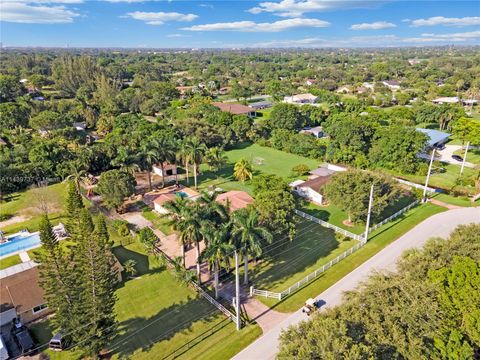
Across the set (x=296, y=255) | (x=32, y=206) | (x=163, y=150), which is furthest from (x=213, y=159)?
(x=32, y=206)

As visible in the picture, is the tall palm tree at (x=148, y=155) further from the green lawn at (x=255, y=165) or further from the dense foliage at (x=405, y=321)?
the dense foliage at (x=405, y=321)

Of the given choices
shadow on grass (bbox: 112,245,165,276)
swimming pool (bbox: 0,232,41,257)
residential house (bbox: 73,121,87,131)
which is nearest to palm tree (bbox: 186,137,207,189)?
shadow on grass (bbox: 112,245,165,276)

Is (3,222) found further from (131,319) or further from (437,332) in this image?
(437,332)

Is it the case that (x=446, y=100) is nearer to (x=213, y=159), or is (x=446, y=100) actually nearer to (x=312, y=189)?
(x=312, y=189)

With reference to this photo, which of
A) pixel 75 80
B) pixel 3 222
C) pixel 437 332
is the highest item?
pixel 75 80

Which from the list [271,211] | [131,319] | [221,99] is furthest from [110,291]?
[221,99]

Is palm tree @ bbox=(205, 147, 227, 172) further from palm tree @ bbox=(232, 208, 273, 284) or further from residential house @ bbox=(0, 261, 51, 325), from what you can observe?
residential house @ bbox=(0, 261, 51, 325)
